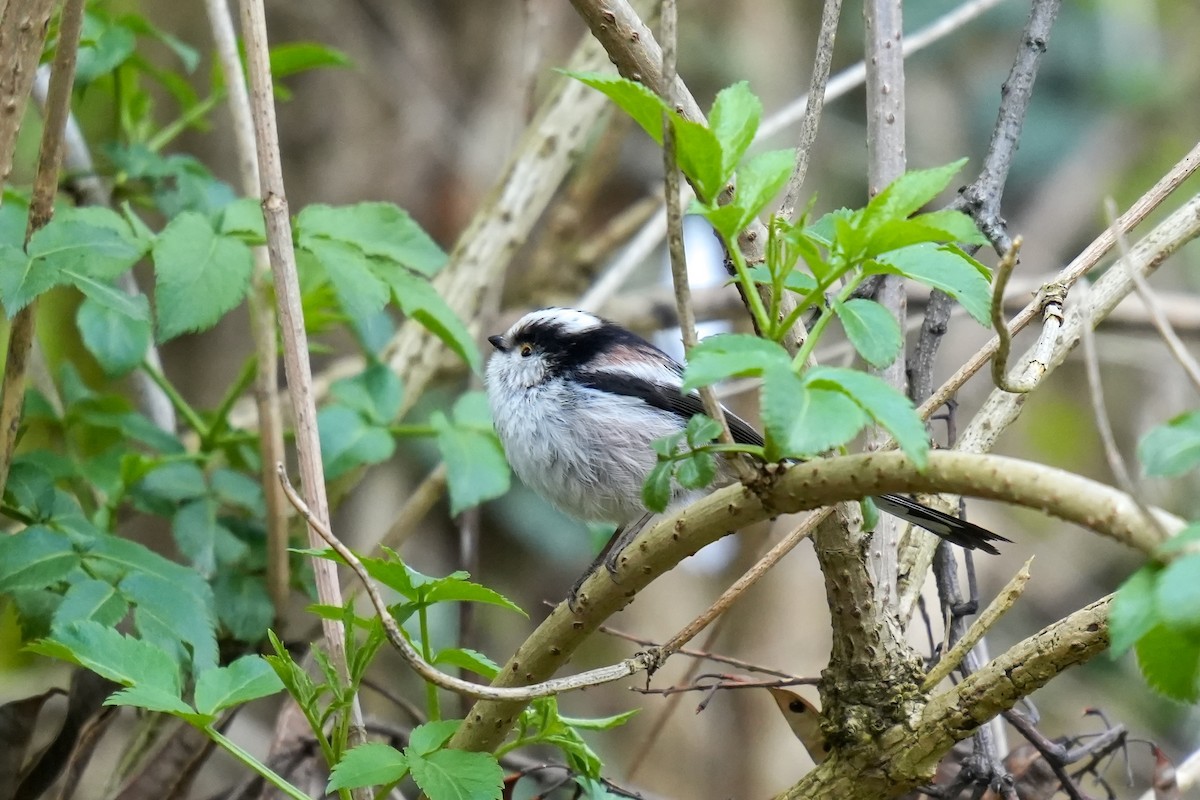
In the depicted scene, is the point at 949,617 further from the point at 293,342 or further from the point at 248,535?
the point at 248,535

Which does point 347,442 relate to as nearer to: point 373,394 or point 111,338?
point 373,394

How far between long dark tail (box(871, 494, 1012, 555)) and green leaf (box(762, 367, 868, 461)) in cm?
106

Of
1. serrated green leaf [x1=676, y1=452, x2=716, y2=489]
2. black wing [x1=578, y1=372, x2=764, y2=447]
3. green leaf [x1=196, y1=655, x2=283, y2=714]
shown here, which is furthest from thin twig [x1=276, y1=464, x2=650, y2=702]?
black wing [x1=578, y1=372, x2=764, y2=447]

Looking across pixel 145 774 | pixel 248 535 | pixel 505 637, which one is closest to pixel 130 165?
pixel 248 535

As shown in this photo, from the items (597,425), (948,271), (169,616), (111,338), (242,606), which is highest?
(948,271)

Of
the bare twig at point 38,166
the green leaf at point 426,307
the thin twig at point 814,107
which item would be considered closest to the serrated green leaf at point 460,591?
the thin twig at point 814,107

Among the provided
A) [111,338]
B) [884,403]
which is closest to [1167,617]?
[884,403]

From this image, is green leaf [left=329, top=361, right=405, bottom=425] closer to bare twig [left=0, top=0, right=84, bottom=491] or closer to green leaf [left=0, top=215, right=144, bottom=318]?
green leaf [left=0, top=215, right=144, bottom=318]

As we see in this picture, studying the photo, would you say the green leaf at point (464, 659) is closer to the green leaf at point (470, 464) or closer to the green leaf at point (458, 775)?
the green leaf at point (458, 775)

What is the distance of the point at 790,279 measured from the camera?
1553 mm

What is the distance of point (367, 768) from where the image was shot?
5.43 feet

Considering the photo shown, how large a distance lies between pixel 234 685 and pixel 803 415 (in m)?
1.10

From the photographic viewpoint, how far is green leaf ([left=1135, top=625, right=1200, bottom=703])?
3.95 ft

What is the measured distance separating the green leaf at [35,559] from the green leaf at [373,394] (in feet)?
2.91
